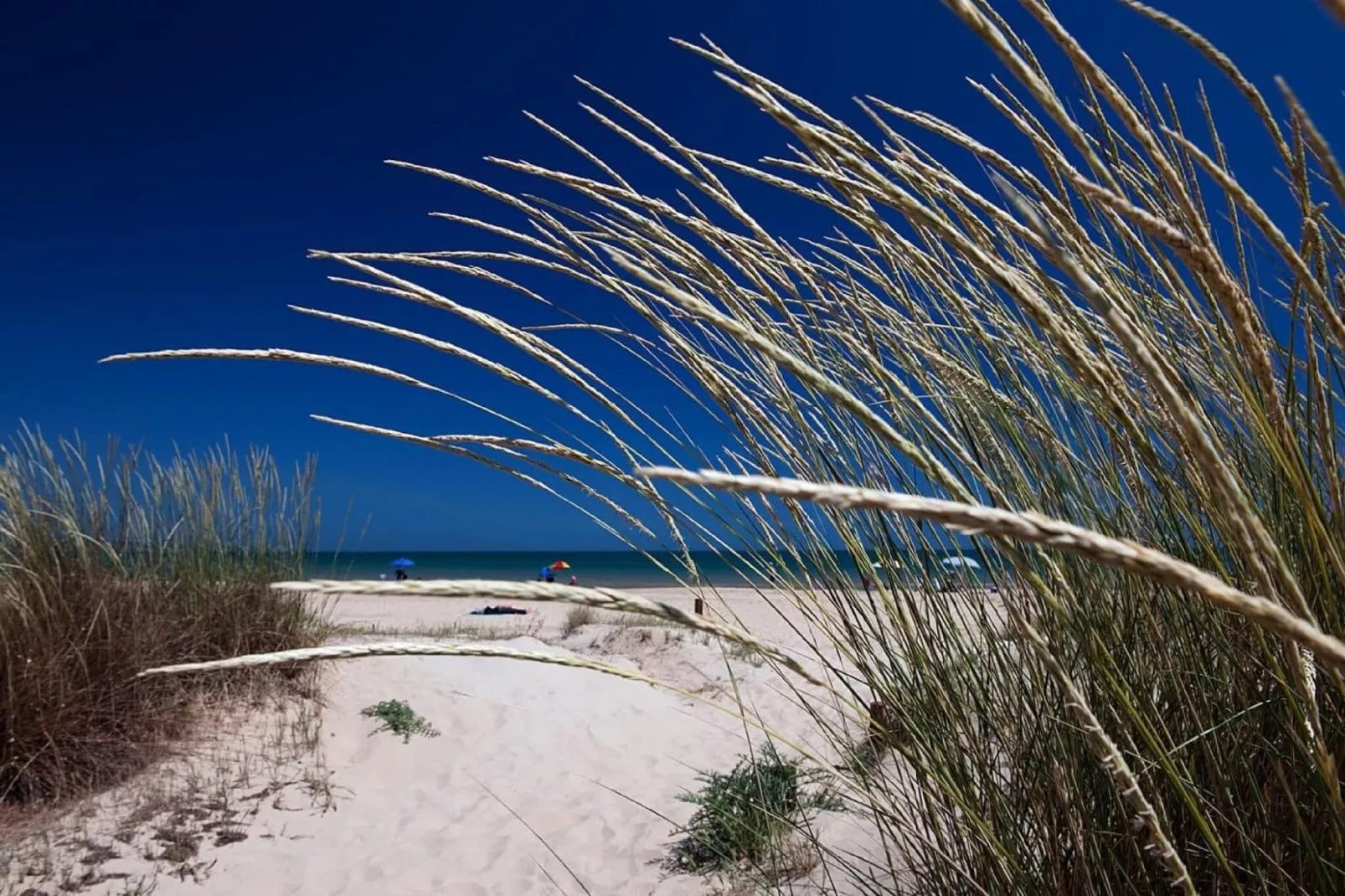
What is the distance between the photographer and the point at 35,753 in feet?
12.1

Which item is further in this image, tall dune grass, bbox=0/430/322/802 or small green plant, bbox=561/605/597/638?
small green plant, bbox=561/605/597/638

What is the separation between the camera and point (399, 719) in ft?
17.1

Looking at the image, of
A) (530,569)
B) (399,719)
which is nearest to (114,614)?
(399,719)

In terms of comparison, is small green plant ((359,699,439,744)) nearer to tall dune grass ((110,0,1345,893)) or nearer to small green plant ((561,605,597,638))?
tall dune grass ((110,0,1345,893))

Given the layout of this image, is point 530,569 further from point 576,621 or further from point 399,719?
point 399,719

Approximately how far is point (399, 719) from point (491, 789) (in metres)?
0.81

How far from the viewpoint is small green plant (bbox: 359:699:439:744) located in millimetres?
5172

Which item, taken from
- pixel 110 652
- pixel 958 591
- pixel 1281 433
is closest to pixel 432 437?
pixel 958 591

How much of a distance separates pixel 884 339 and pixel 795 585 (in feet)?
1.50

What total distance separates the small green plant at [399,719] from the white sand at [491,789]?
67 millimetres

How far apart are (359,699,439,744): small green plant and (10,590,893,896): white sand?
67 mm

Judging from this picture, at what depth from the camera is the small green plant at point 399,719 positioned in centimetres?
517

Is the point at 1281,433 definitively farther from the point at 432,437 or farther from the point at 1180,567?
the point at 432,437

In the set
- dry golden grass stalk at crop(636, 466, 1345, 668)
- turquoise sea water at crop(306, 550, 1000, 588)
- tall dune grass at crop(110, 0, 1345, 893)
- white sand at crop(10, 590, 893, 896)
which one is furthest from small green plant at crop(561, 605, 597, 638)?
turquoise sea water at crop(306, 550, 1000, 588)
